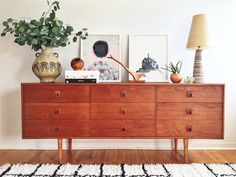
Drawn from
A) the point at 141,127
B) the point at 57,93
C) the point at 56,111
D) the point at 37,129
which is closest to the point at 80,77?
the point at 57,93

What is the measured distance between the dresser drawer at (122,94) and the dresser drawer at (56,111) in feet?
0.46

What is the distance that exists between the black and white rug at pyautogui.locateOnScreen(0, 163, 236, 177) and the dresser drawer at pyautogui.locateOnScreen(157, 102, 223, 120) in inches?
16.1

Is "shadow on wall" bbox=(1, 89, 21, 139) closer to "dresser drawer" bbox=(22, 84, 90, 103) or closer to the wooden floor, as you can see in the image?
the wooden floor

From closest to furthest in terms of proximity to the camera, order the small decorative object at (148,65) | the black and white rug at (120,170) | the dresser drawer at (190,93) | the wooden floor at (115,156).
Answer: the black and white rug at (120,170) < the dresser drawer at (190,93) < the wooden floor at (115,156) < the small decorative object at (148,65)

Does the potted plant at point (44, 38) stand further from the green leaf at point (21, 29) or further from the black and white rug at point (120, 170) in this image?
the black and white rug at point (120, 170)

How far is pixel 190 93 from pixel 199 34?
56cm

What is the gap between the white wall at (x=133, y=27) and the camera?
2.52 metres

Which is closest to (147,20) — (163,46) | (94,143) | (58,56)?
(163,46)

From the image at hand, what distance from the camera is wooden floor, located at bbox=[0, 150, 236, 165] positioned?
86.9 inches

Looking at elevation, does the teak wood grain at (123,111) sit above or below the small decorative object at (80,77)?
below

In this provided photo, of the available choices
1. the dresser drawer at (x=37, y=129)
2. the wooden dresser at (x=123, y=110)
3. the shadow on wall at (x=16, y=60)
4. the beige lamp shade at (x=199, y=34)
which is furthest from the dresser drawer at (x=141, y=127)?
the shadow on wall at (x=16, y=60)

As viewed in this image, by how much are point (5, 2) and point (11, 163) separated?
1.65m

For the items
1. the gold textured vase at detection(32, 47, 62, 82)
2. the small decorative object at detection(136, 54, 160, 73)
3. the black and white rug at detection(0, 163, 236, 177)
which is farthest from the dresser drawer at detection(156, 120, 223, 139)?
the gold textured vase at detection(32, 47, 62, 82)

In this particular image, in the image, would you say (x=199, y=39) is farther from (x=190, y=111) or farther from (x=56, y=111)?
(x=56, y=111)
